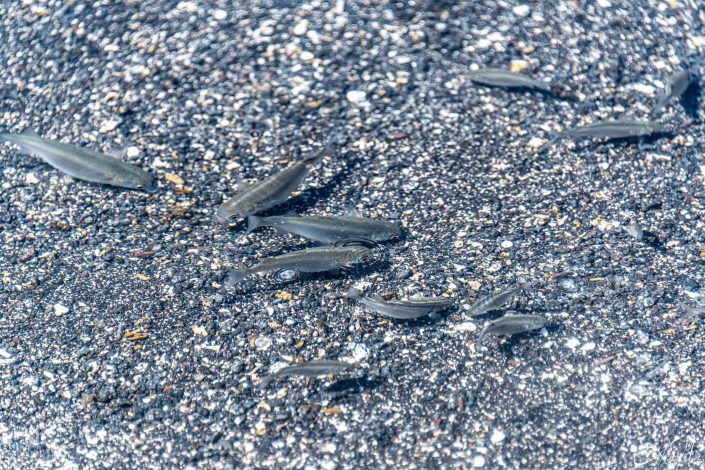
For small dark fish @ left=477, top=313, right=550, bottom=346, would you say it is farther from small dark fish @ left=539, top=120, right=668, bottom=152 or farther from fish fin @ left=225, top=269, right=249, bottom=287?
small dark fish @ left=539, top=120, right=668, bottom=152

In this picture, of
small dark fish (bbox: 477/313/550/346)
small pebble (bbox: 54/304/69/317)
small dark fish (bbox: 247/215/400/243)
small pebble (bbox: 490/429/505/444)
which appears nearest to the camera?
small pebble (bbox: 490/429/505/444)

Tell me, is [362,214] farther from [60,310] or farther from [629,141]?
[629,141]

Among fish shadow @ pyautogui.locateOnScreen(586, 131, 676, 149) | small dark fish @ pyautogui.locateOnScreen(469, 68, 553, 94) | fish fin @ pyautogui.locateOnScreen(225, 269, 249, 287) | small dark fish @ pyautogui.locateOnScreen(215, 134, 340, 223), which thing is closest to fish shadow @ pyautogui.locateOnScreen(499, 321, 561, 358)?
fish fin @ pyautogui.locateOnScreen(225, 269, 249, 287)

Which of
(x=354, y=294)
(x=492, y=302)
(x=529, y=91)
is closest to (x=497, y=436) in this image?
(x=492, y=302)

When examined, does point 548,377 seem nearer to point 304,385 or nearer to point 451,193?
point 304,385

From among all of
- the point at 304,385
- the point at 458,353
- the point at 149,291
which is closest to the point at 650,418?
the point at 458,353

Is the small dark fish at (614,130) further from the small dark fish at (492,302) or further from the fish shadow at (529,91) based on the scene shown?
the small dark fish at (492,302)
